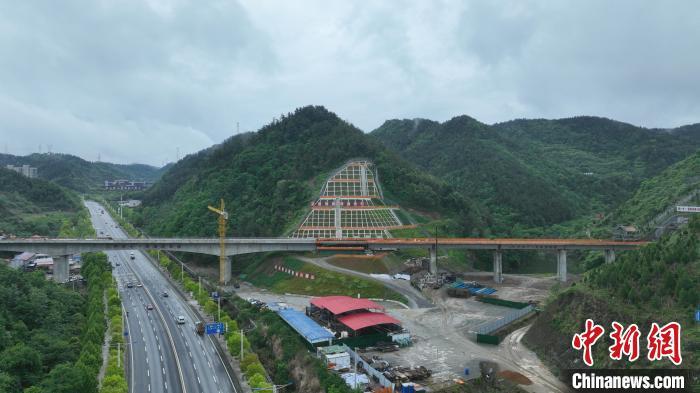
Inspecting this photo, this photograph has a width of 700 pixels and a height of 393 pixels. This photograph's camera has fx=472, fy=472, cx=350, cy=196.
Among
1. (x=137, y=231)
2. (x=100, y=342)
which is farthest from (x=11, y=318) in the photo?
(x=137, y=231)

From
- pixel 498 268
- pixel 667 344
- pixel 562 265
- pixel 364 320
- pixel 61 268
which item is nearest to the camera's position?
pixel 667 344

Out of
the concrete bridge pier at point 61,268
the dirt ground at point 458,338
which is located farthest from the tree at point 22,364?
the concrete bridge pier at point 61,268

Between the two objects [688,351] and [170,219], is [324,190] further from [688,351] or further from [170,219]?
[688,351]

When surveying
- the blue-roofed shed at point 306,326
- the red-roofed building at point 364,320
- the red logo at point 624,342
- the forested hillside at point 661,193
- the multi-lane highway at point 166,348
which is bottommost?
the multi-lane highway at point 166,348

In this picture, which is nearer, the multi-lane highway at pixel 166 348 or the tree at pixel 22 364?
the tree at pixel 22 364

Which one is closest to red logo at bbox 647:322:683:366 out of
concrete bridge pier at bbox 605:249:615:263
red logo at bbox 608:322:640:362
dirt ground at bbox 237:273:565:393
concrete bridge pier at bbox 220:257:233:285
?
red logo at bbox 608:322:640:362

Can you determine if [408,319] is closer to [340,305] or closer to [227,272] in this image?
[340,305]

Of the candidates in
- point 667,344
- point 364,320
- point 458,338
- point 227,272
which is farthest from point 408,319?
point 227,272

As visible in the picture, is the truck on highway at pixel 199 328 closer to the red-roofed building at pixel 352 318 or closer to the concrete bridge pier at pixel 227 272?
the red-roofed building at pixel 352 318
